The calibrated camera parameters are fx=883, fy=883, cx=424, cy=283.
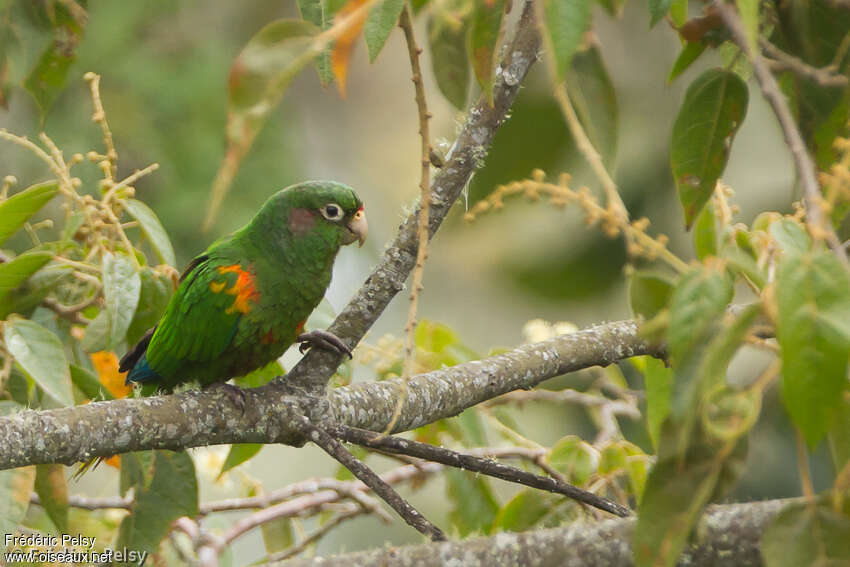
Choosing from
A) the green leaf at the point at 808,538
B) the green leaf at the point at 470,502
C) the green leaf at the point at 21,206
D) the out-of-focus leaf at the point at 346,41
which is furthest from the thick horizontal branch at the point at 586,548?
the green leaf at the point at 21,206

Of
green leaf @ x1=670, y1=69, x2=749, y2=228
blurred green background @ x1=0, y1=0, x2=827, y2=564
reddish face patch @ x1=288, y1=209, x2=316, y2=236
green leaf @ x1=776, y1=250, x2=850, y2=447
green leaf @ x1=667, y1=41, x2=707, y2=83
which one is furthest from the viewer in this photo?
blurred green background @ x1=0, y1=0, x2=827, y2=564

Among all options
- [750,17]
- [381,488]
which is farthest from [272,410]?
[750,17]

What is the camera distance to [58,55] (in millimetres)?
1587

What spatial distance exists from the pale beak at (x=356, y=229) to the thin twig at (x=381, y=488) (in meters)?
0.76

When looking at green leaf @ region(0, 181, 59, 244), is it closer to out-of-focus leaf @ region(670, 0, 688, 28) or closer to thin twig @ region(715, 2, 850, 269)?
out-of-focus leaf @ region(670, 0, 688, 28)

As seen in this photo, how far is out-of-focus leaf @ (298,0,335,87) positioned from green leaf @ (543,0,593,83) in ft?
1.16

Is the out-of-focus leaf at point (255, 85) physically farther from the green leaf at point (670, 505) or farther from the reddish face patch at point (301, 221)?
the reddish face patch at point (301, 221)

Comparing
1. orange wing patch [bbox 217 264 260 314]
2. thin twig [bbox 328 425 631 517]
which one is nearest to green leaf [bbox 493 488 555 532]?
thin twig [bbox 328 425 631 517]

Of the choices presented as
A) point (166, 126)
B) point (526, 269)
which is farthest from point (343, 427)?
point (526, 269)

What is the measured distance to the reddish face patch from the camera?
220 cm

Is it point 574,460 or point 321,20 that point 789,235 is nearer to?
point 321,20

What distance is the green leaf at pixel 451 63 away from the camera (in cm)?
124

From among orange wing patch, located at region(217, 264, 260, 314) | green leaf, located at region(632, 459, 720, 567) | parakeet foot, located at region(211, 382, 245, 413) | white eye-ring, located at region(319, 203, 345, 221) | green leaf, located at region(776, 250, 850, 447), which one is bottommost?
parakeet foot, located at region(211, 382, 245, 413)

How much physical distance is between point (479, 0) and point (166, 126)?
453 centimetres
